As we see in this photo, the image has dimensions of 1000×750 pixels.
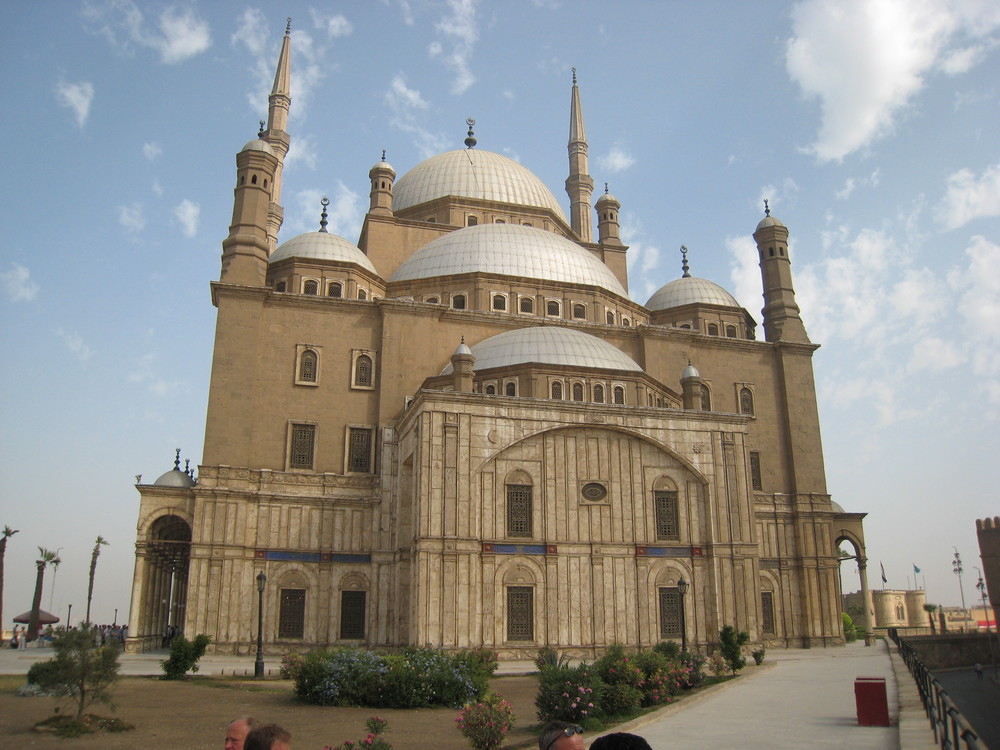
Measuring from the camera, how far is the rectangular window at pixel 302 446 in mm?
28828

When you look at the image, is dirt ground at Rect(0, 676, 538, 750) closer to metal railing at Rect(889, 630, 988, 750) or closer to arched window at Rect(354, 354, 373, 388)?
metal railing at Rect(889, 630, 988, 750)

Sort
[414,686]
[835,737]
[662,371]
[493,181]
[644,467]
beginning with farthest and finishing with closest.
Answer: [493,181]
[662,371]
[644,467]
[414,686]
[835,737]

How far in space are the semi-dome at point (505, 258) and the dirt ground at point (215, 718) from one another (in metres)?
20.5

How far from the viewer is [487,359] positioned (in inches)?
1171

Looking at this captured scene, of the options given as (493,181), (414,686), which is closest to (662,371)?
(493,181)

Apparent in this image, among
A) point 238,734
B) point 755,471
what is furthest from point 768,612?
point 238,734

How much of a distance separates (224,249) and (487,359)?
10.7 meters

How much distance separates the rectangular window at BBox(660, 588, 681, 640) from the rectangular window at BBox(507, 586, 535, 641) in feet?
13.7

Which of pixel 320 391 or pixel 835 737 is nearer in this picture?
pixel 835 737

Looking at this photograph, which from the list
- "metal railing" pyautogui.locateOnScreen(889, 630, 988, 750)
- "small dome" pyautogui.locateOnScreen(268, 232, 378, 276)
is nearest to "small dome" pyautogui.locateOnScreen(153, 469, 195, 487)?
"small dome" pyautogui.locateOnScreen(268, 232, 378, 276)

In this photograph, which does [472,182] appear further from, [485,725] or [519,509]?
[485,725]

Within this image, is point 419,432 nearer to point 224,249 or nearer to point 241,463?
point 241,463

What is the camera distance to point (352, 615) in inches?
1088

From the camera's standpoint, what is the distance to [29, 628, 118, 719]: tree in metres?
11.9
